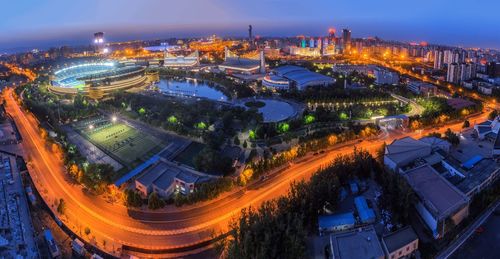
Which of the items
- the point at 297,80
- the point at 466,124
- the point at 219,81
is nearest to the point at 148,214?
the point at 466,124

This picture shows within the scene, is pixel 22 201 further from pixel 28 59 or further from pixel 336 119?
pixel 28 59

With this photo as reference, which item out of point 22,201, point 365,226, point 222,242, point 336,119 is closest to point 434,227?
point 365,226

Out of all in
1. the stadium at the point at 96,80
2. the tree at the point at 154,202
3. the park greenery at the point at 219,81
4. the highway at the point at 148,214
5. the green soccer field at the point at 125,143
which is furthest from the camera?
the stadium at the point at 96,80

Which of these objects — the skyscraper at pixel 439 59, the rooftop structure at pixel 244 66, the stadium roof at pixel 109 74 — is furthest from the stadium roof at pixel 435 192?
the skyscraper at pixel 439 59

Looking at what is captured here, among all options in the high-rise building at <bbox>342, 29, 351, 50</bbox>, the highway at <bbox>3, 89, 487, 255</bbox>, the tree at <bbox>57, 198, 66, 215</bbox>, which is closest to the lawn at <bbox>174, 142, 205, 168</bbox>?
the highway at <bbox>3, 89, 487, 255</bbox>

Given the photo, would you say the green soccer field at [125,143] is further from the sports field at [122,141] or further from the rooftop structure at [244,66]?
the rooftop structure at [244,66]

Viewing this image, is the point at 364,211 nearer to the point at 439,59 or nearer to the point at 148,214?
the point at 148,214

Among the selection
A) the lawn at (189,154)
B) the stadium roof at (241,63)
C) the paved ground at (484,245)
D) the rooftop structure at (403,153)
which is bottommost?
the paved ground at (484,245)
